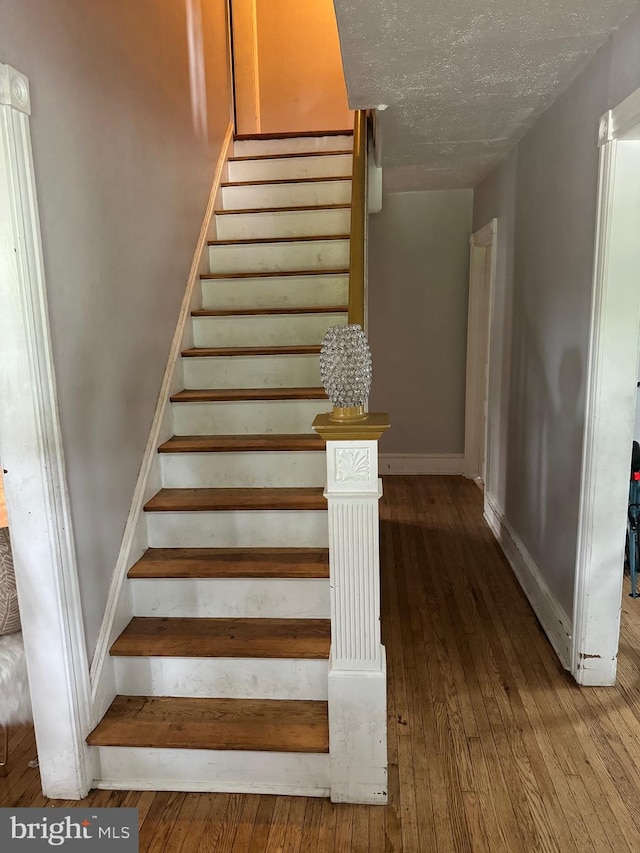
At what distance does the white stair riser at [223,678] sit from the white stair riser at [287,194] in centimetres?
268

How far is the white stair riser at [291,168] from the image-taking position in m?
3.75

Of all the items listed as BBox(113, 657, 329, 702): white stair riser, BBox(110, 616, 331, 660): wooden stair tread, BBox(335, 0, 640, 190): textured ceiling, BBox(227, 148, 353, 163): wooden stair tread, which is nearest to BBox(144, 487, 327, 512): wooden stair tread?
BBox(110, 616, 331, 660): wooden stair tread

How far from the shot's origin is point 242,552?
235cm

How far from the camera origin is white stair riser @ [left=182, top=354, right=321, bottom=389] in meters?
2.90

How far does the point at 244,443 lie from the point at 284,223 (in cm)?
158

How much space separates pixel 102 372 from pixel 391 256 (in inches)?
130

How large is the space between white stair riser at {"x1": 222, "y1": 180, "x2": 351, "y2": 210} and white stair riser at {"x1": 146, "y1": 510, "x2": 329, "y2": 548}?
212 centimetres

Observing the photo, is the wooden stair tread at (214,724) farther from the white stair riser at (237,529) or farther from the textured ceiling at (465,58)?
the textured ceiling at (465,58)

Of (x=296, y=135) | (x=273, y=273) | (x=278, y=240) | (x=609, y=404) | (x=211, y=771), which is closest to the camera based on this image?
(x=211, y=771)

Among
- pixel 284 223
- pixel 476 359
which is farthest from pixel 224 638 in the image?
pixel 476 359

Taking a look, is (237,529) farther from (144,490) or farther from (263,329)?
(263,329)

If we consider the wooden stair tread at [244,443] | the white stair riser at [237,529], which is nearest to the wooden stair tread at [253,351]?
the wooden stair tread at [244,443]

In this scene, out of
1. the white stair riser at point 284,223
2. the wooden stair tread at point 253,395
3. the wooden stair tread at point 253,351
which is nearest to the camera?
the wooden stair tread at point 253,395

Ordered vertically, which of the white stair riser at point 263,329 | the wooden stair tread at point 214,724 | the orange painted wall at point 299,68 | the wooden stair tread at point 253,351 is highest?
the orange painted wall at point 299,68
